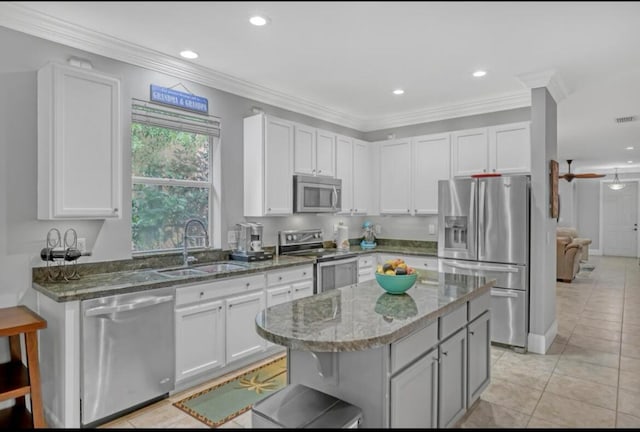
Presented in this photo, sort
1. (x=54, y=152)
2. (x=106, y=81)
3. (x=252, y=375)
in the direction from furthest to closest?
(x=252, y=375)
(x=106, y=81)
(x=54, y=152)

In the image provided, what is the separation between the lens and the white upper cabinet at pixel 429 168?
493 cm

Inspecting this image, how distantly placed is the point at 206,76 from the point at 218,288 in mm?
2017

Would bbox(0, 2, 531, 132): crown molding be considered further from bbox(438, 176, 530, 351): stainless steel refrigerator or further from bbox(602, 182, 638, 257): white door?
bbox(602, 182, 638, 257): white door

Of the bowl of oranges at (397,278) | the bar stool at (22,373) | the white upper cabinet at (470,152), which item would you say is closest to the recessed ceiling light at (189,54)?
the bar stool at (22,373)

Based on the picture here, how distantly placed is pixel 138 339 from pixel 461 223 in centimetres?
333

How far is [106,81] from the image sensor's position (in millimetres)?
2795

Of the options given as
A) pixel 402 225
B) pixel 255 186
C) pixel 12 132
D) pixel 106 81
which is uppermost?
pixel 106 81

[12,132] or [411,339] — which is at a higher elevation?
[12,132]

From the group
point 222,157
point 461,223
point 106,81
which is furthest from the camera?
point 461,223

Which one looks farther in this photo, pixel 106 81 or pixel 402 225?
pixel 402 225

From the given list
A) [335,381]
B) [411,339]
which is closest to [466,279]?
[411,339]

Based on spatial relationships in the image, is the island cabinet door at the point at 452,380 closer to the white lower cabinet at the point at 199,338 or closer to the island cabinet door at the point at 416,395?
the island cabinet door at the point at 416,395

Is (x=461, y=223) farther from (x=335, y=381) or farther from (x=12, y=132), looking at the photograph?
(x=12, y=132)

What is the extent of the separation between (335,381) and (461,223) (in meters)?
2.89
